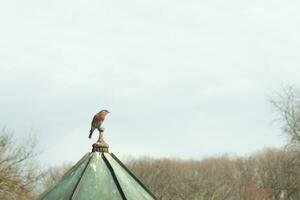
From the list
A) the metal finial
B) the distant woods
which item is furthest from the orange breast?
the distant woods

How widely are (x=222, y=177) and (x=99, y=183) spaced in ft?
192

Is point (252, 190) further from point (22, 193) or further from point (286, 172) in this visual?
point (22, 193)

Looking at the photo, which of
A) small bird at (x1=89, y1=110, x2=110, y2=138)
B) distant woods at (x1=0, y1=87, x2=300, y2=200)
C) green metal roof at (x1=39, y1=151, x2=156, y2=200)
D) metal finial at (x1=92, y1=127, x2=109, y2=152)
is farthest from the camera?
distant woods at (x1=0, y1=87, x2=300, y2=200)

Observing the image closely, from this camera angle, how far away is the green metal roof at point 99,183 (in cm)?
465

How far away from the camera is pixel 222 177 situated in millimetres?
62312

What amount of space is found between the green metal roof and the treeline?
168ft

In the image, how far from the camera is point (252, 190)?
6047 cm

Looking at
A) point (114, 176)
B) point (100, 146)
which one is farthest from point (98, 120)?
point (114, 176)

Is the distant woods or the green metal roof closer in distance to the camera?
the green metal roof

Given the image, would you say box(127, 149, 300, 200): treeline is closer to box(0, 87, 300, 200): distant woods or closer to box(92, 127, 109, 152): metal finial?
box(0, 87, 300, 200): distant woods

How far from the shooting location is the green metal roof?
15.3ft

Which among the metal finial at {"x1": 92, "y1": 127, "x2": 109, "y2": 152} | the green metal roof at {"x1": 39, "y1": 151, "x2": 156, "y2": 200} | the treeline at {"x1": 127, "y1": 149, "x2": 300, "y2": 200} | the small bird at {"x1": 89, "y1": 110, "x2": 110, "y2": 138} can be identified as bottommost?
the green metal roof at {"x1": 39, "y1": 151, "x2": 156, "y2": 200}

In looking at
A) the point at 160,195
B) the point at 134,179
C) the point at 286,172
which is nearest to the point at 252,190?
the point at 286,172

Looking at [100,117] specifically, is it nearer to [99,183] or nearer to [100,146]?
[100,146]
